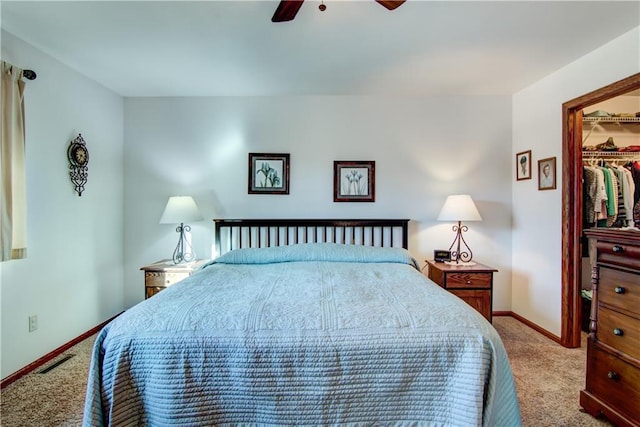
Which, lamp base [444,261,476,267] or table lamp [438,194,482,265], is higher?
table lamp [438,194,482,265]

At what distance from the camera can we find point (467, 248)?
3.36m

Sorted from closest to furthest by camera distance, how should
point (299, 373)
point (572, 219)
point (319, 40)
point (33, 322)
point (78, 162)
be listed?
point (299, 373) < point (319, 40) < point (33, 322) < point (572, 219) < point (78, 162)

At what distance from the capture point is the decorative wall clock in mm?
2756

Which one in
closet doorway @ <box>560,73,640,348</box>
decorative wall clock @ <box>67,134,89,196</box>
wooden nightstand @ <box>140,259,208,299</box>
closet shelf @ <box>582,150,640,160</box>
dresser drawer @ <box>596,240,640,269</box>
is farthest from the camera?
closet shelf @ <box>582,150,640,160</box>

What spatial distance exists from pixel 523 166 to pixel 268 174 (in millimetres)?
2849

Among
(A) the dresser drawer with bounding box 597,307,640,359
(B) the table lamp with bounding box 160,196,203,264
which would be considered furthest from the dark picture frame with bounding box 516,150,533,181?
(B) the table lamp with bounding box 160,196,203,264

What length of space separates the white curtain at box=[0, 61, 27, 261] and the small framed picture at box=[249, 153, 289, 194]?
6.15 ft

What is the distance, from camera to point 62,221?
2.67 metres

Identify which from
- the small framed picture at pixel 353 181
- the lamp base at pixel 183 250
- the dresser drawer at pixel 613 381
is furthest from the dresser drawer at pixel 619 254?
the lamp base at pixel 183 250

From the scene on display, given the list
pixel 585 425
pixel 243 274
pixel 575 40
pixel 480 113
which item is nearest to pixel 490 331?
pixel 585 425

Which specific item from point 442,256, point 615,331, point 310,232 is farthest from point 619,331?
point 310,232

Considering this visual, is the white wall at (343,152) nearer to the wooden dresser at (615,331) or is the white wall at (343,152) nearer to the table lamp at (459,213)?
the table lamp at (459,213)

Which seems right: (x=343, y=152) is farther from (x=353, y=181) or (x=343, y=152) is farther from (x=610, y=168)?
(x=610, y=168)

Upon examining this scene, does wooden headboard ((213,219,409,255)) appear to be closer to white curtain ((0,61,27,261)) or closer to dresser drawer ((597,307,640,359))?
white curtain ((0,61,27,261))
